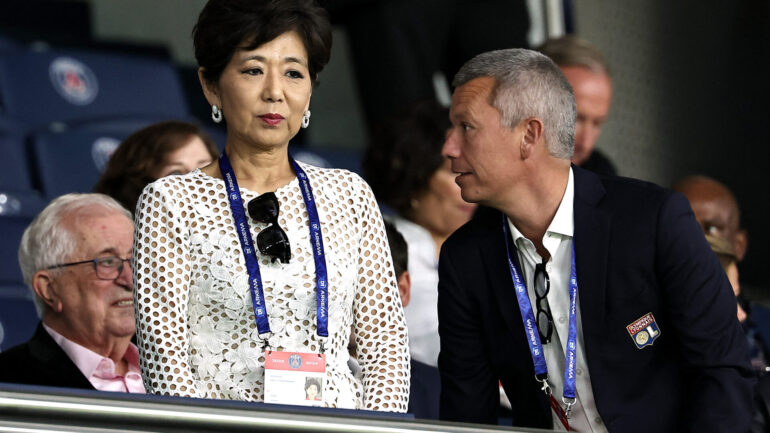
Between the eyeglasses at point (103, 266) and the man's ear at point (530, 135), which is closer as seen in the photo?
the man's ear at point (530, 135)

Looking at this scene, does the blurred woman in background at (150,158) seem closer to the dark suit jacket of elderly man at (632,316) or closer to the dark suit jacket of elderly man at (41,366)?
the dark suit jacket of elderly man at (41,366)

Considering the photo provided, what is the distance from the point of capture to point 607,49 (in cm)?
504

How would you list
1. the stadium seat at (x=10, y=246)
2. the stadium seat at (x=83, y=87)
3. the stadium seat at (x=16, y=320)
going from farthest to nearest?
A: the stadium seat at (x=83, y=87)
the stadium seat at (x=10, y=246)
the stadium seat at (x=16, y=320)

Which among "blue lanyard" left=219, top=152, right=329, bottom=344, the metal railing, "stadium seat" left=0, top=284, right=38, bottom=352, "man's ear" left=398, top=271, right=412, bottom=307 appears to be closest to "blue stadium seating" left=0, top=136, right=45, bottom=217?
"stadium seat" left=0, top=284, right=38, bottom=352

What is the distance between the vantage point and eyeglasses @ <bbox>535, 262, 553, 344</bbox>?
2023 mm

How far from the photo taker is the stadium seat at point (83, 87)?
12.8 ft

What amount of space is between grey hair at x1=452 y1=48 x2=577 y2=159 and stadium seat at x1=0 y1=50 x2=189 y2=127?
225 cm

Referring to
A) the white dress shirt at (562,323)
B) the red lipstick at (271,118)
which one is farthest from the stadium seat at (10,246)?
the white dress shirt at (562,323)

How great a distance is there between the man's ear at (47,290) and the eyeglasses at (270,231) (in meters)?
0.80

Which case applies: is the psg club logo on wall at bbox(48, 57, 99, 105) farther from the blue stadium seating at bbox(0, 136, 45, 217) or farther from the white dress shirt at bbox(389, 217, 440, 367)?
the white dress shirt at bbox(389, 217, 440, 367)

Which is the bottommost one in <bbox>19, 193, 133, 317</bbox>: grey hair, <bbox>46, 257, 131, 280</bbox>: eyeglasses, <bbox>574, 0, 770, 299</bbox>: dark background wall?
<bbox>574, 0, 770, 299</bbox>: dark background wall

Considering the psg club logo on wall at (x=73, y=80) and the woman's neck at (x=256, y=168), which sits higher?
the woman's neck at (x=256, y=168)

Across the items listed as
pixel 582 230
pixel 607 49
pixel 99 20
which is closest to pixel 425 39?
pixel 607 49

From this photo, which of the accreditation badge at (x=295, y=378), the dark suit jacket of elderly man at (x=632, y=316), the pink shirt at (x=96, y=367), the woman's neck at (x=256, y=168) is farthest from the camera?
the pink shirt at (x=96, y=367)
